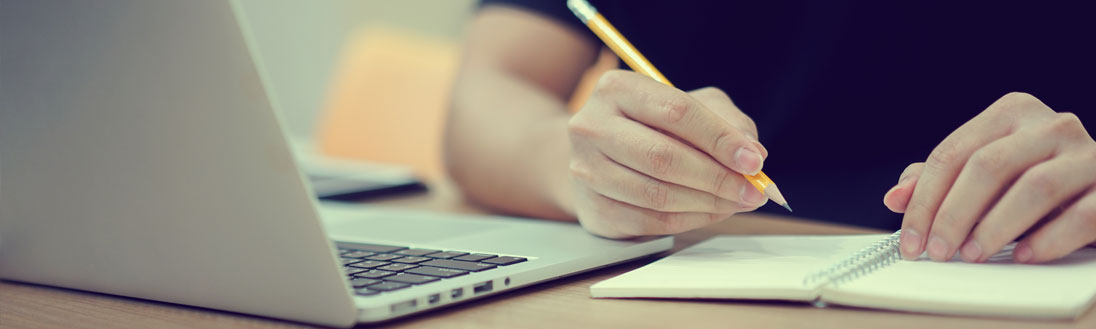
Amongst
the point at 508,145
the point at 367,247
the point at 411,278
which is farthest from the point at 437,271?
the point at 508,145

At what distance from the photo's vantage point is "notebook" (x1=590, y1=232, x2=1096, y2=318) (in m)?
0.34

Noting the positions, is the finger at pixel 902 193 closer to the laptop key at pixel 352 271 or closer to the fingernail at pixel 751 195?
the fingernail at pixel 751 195

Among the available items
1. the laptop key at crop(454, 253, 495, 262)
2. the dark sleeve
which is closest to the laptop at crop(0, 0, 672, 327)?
the laptop key at crop(454, 253, 495, 262)

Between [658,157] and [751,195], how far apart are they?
0.06 m

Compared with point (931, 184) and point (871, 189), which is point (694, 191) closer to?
point (931, 184)

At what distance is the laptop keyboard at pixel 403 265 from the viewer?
15.4 inches

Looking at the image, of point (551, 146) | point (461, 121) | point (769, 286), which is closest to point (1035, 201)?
point (769, 286)

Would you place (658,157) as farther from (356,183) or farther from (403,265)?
(356,183)

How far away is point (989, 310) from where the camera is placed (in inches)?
13.4

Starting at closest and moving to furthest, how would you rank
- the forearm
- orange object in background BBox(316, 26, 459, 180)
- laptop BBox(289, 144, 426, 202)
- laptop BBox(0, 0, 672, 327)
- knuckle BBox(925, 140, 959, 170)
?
1. laptop BBox(0, 0, 672, 327)
2. knuckle BBox(925, 140, 959, 170)
3. the forearm
4. laptop BBox(289, 144, 426, 202)
5. orange object in background BBox(316, 26, 459, 180)

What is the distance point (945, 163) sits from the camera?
0.44 meters

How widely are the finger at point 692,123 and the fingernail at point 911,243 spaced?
84 mm

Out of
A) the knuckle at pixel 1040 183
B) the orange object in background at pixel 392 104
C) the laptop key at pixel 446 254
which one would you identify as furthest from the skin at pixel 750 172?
the orange object in background at pixel 392 104

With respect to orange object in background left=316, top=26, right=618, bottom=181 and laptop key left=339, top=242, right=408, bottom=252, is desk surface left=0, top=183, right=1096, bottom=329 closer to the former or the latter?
laptop key left=339, top=242, right=408, bottom=252
